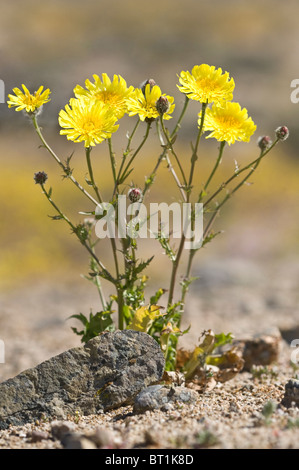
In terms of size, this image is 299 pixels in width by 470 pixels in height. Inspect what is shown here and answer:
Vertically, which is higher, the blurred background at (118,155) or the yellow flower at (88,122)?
the blurred background at (118,155)

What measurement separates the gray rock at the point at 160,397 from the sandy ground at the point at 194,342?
43mm

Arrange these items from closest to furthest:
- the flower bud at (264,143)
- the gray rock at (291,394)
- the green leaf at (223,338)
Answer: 1. the gray rock at (291,394)
2. the flower bud at (264,143)
3. the green leaf at (223,338)

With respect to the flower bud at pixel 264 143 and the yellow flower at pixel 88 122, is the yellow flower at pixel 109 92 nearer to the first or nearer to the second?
the yellow flower at pixel 88 122

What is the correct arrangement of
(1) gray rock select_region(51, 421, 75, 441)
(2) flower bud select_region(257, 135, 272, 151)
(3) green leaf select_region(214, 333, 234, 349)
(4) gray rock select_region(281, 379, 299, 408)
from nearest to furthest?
(1) gray rock select_region(51, 421, 75, 441)
(4) gray rock select_region(281, 379, 299, 408)
(2) flower bud select_region(257, 135, 272, 151)
(3) green leaf select_region(214, 333, 234, 349)

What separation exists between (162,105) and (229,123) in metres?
0.38

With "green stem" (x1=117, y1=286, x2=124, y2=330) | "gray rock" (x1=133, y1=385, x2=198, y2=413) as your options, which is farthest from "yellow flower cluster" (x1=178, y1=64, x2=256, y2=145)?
"gray rock" (x1=133, y1=385, x2=198, y2=413)

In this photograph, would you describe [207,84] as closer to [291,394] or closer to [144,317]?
[144,317]

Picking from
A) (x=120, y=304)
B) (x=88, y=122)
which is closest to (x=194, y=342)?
(x=120, y=304)

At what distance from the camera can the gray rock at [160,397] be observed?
276cm

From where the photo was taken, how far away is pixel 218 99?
2.82m

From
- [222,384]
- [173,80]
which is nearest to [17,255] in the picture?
[222,384]

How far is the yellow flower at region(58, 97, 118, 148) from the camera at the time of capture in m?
2.72

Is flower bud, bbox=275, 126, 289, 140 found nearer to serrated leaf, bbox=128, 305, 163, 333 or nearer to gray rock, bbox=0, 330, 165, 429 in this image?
serrated leaf, bbox=128, 305, 163, 333

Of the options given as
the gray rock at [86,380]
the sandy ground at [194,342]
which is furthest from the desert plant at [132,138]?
the sandy ground at [194,342]
